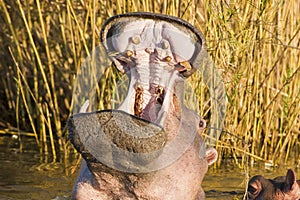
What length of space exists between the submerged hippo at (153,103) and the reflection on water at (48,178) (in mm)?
1717

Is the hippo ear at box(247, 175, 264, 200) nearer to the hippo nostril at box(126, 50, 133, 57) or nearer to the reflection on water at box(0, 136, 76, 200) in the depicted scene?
the reflection on water at box(0, 136, 76, 200)

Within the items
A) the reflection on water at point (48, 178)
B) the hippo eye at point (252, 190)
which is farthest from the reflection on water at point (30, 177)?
the hippo eye at point (252, 190)

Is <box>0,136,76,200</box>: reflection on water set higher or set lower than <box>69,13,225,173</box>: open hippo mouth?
lower

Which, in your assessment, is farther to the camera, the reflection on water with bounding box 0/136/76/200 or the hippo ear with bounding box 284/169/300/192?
the reflection on water with bounding box 0/136/76/200

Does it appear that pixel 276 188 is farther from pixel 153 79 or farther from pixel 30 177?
pixel 30 177

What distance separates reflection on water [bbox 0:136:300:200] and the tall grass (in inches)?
5.3

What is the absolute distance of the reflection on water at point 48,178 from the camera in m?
4.59

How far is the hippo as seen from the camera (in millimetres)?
3557

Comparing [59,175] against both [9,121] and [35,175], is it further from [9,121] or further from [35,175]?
[9,121]

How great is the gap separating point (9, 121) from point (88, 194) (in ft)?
13.7

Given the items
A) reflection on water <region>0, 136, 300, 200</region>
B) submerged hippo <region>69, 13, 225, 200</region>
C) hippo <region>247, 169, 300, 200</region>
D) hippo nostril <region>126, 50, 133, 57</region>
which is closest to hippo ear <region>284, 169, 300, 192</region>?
hippo <region>247, 169, 300, 200</region>

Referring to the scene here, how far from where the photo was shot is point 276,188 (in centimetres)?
367

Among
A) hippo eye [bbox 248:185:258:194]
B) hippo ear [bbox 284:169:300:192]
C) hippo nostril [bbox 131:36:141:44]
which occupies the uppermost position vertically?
hippo nostril [bbox 131:36:141:44]

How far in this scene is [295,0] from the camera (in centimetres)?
556
